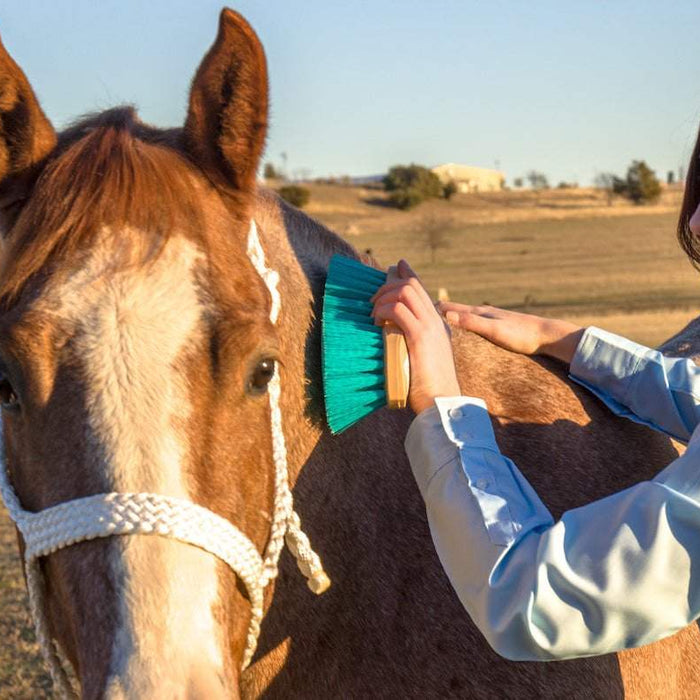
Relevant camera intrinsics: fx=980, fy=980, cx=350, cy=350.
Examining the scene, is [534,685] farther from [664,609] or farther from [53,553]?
[53,553]

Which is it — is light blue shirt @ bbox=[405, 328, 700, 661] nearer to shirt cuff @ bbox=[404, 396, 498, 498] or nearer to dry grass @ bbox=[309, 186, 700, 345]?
shirt cuff @ bbox=[404, 396, 498, 498]

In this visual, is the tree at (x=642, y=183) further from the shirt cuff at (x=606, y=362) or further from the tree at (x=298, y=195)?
the shirt cuff at (x=606, y=362)

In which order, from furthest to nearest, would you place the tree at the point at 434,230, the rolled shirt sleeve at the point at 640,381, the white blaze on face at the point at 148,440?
the tree at the point at 434,230 → the rolled shirt sleeve at the point at 640,381 → the white blaze on face at the point at 148,440

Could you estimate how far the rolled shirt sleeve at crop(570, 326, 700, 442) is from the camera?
3.03 meters

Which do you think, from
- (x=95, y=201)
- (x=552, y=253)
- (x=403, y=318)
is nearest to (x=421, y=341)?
(x=403, y=318)

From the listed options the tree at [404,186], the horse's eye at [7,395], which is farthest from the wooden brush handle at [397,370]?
the tree at [404,186]

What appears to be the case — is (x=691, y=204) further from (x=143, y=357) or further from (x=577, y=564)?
(x=143, y=357)

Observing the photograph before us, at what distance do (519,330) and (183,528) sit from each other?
1646mm

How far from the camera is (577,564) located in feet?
6.53

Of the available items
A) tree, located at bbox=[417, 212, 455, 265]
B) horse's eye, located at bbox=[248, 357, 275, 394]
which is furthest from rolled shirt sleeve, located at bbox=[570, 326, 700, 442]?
tree, located at bbox=[417, 212, 455, 265]

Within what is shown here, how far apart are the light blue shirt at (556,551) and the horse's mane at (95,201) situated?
795mm

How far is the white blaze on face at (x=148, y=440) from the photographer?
1.85 metres

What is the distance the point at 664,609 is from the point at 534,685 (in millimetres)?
741

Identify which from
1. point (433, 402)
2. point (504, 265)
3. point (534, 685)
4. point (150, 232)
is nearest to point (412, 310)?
point (433, 402)
